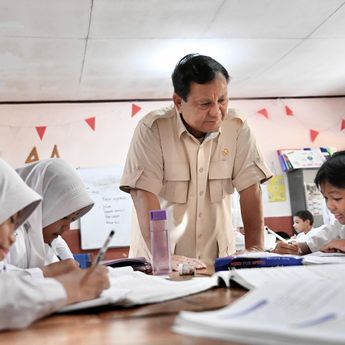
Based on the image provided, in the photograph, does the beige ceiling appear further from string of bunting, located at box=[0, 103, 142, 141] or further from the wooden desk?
the wooden desk

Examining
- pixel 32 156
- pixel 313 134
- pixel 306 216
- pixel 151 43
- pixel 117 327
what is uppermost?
pixel 151 43

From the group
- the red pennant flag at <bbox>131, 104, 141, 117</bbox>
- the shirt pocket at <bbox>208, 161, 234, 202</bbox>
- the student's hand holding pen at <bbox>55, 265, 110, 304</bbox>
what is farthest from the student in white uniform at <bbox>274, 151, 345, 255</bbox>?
the red pennant flag at <bbox>131, 104, 141, 117</bbox>

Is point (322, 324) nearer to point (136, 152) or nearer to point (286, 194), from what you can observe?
point (136, 152)

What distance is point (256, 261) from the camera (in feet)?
4.73

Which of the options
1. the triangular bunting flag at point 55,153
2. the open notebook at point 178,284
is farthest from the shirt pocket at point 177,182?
the triangular bunting flag at point 55,153

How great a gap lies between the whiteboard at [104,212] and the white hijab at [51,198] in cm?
375

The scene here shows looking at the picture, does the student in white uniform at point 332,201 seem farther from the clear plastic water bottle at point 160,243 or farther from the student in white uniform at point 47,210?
the student in white uniform at point 47,210

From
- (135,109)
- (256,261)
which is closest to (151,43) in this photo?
(135,109)

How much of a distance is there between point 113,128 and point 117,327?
5.21 metres

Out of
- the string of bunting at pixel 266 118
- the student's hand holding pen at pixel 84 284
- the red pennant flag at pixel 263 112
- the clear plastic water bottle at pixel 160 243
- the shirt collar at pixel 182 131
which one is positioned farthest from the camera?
the red pennant flag at pixel 263 112

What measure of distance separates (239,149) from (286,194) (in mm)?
4184

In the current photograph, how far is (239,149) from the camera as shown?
215 centimetres

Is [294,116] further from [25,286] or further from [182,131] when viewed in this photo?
[25,286]

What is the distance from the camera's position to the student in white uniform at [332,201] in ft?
6.70
